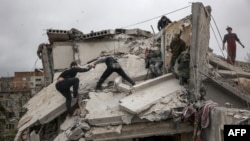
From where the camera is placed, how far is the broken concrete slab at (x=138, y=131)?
791 centimetres

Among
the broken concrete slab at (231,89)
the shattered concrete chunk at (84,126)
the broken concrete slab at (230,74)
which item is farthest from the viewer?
the broken concrete slab at (230,74)

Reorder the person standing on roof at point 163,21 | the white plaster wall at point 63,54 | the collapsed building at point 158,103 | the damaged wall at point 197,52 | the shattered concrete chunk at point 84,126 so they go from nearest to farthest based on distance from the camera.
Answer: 1. the collapsed building at point 158,103
2. the shattered concrete chunk at point 84,126
3. the damaged wall at point 197,52
4. the person standing on roof at point 163,21
5. the white plaster wall at point 63,54

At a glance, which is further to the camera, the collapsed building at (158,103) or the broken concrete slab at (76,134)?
the broken concrete slab at (76,134)

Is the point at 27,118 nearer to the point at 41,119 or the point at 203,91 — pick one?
the point at 41,119

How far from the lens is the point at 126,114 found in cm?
817

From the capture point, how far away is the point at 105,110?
8664 millimetres

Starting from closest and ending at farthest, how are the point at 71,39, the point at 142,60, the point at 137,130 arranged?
the point at 137,130
the point at 142,60
the point at 71,39

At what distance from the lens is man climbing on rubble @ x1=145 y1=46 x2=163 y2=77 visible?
10391mm

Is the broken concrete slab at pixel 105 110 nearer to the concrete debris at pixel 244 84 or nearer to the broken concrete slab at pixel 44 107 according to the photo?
the broken concrete slab at pixel 44 107

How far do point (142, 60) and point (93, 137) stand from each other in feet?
14.7

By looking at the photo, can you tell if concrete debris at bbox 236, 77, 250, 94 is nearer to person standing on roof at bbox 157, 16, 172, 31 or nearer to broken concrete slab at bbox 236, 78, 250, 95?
broken concrete slab at bbox 236, 78, 250, 95

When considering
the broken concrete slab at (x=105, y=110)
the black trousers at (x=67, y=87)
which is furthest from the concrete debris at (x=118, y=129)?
the black trousers at (x=67, y=87)

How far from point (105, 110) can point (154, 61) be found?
288 cm

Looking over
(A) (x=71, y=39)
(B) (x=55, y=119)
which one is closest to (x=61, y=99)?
(B) (x=55, y=119)
